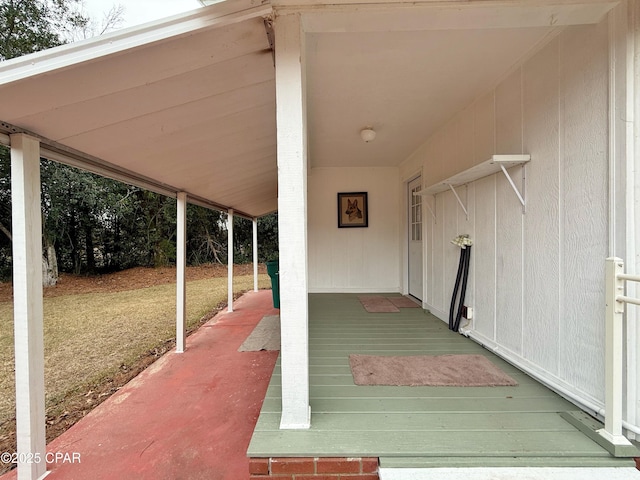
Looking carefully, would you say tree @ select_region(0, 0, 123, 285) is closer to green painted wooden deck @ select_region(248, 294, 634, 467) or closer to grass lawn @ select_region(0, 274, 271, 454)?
grass lawn @ select_region(0, 274, 271, 454)

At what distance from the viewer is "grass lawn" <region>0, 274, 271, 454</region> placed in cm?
283

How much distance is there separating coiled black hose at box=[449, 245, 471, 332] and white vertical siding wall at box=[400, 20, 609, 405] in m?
0.09

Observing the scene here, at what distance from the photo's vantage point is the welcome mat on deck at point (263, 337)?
3557 mm

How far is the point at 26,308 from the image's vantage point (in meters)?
1.57

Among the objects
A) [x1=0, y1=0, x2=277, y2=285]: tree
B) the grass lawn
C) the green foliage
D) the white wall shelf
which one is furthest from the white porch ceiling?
[x1=0, y1=0, x2=277, y2=285]: tree

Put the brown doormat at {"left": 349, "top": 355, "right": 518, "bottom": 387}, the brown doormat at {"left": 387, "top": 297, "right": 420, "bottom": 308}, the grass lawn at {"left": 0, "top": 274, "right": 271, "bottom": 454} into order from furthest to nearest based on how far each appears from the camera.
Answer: the brown doormat at {"left": 387, "top": 297, "right": 420, "bottom": 308}
the grass lawn at {"left": 0, "top": 274, "right": 271, "bottom": 454}
the brown doormat at {"left": 349, "top": 355, "right": 518, "bottom": 387}

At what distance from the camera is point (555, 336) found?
1884 millimetres

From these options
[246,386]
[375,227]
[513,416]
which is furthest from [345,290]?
[513,416]

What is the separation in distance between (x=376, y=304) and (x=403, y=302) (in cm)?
46

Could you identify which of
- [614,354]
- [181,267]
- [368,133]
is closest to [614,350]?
[614,354]

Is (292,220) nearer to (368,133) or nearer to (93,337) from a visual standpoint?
(368,133)

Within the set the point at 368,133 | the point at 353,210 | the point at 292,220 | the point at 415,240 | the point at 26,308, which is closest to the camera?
the point at 292,220

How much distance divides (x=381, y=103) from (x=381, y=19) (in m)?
1.51

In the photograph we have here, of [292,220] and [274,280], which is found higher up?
[292,220]
